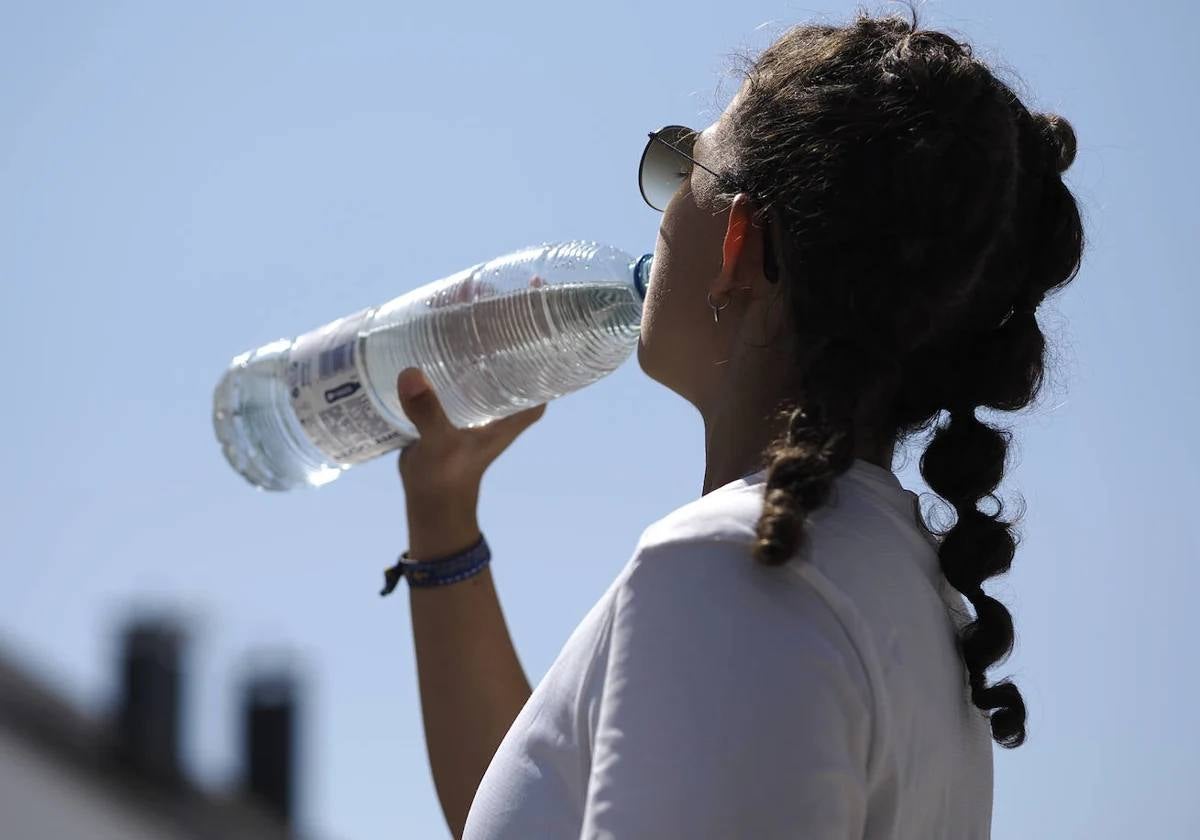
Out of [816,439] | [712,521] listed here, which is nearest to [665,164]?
[816,439]

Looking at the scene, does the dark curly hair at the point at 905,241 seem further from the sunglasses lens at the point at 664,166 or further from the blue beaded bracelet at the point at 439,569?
the blue beaded bracelet at the point at 439,569

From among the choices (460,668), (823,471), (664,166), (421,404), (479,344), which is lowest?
(460,668)

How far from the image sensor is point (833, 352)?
161 centimetres

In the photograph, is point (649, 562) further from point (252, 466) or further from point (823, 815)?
point (252, 466)

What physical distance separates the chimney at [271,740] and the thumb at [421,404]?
14.7 m

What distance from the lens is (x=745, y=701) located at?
1.32 metres

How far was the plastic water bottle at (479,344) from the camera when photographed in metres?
2.84

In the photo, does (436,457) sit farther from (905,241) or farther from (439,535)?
(905,241)

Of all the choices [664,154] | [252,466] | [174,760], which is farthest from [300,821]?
Answer: [664,154]

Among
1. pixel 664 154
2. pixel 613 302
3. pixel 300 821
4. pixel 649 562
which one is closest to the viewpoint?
pixel 649 562

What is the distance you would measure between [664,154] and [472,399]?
120 cm

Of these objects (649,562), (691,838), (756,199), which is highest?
(756,199)

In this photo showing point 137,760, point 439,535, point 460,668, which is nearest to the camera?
point 460,668

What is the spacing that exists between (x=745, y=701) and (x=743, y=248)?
23.1 inches
